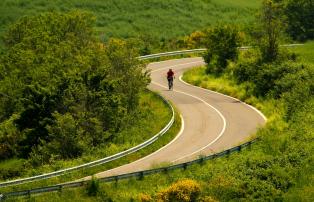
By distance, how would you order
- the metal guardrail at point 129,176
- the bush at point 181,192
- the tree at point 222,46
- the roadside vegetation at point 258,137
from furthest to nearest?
the tree at point 222,46
the roadside vegetation at point 258,137
the bush at point 181,192
the metal guardrail at point 129,176

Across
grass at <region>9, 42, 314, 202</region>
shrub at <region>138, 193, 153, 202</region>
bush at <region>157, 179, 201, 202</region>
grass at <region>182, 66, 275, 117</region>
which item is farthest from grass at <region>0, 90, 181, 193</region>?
grass at <region>182, 66, 275, 117</region>

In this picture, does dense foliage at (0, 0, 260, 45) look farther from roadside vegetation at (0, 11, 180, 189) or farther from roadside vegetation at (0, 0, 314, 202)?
roadside vegetation at (0, 11, 180, 189)

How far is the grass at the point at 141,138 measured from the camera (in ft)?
98.2

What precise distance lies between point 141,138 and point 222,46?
2177cm

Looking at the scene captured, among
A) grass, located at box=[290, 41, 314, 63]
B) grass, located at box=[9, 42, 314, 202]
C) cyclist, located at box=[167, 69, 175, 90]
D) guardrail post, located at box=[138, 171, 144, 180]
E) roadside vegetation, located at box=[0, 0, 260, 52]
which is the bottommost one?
grass, located at box=[9, 42, 314, 202]

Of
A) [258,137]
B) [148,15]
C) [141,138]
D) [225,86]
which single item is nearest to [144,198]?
[141,138]

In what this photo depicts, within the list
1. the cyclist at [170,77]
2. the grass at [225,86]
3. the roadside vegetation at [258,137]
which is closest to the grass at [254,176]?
the roadside vegetation at [258,137]

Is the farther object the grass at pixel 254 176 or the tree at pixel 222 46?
the tree at pixel 222 46

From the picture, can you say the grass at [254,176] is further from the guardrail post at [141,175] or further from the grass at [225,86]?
the grass at [225,86]

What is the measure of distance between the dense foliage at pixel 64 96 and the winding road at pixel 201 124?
394 cm

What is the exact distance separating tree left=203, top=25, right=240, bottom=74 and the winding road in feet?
12.2

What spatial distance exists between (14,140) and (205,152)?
45.9 ft

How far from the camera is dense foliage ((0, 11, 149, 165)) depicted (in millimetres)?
36250

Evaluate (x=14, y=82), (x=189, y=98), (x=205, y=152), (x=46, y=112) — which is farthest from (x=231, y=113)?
(x=14, y=82)
